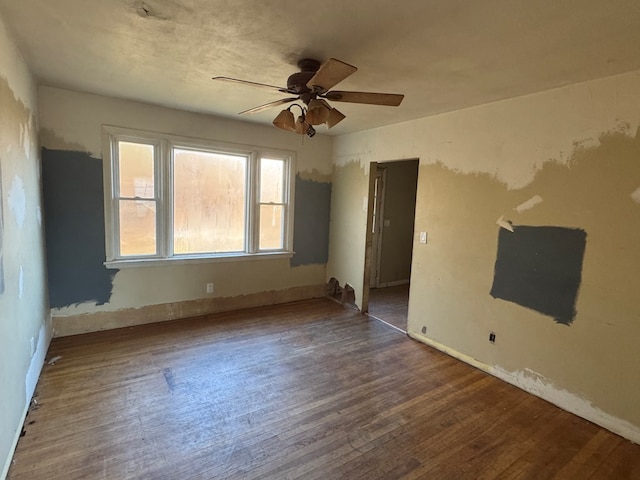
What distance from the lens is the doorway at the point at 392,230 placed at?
563 centimetres

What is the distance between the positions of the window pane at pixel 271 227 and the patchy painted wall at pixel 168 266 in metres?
0.22

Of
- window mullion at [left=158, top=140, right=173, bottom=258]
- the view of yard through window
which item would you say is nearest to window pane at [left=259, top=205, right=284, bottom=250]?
the view of yard through window

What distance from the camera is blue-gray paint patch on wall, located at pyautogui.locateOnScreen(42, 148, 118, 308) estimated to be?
3.26 metres

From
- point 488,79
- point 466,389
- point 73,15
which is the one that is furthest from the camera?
point 466,389

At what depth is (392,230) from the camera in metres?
5.94

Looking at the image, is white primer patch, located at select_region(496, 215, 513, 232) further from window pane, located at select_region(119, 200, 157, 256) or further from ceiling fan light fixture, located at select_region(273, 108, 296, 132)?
window pane, located at select_region(119, 200, 157, 256)

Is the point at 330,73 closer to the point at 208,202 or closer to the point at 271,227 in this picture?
the point at 208,202

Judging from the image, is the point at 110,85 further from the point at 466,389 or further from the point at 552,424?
the point at 552,424

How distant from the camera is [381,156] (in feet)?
13.7

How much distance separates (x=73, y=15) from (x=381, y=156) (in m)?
3.19

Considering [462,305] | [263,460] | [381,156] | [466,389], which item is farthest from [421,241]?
[263,460]

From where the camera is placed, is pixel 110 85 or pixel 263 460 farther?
pixel 110 85

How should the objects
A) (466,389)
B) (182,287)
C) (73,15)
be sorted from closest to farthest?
(73,15) < (466,389) < (182,287)

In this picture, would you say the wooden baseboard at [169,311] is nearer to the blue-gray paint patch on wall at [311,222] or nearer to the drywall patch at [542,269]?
the blue-gray paint patch on wall at [311,222]
